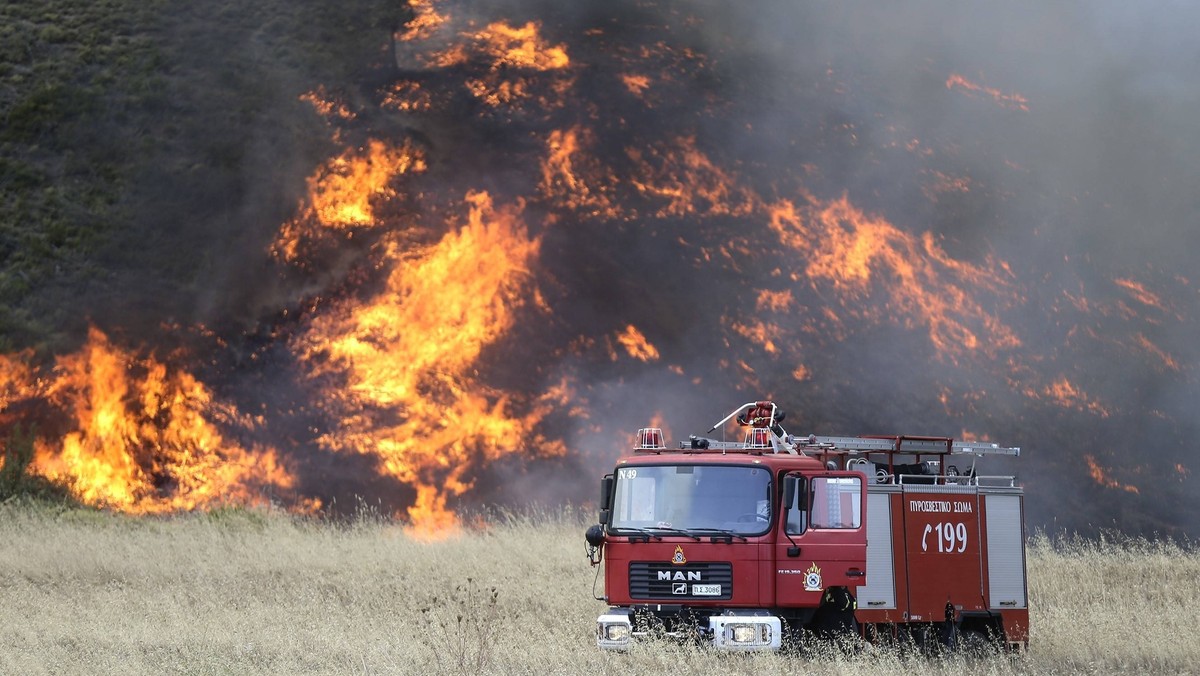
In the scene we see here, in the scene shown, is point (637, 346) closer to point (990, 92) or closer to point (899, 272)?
point (899, 272)

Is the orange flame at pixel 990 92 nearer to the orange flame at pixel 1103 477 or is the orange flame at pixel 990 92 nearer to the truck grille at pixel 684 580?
the orange flame at pixel 1103 477

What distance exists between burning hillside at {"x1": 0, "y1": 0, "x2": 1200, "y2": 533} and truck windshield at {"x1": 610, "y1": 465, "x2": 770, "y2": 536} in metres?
14.7

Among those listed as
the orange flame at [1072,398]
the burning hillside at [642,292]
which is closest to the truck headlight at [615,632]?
the burning hillside at [642,292]

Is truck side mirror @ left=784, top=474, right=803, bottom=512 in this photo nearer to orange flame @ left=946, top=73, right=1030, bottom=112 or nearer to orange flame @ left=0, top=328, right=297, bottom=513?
orange flame @ left=0, top=328, right=297, bottom=513

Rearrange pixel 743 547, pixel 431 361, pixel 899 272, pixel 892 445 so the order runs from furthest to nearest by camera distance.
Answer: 1. pixel 899 272
2. pixel 431 361
3. pixel 892 445
4. pixel 743 547

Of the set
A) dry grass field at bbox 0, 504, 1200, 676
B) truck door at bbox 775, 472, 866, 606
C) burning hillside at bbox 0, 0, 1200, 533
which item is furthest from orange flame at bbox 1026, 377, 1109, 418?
truck door at bbox 775, 472, 866, 606

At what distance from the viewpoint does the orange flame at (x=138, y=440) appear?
94.4 feet

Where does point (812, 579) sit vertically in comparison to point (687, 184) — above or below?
below

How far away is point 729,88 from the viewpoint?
3753cm

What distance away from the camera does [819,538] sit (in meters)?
14.5

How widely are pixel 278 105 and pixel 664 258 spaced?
36.9 feet

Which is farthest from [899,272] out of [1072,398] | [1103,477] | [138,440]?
[138,440]

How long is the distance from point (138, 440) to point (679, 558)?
1851 centimetres

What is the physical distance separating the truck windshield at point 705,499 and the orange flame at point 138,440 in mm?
16096
